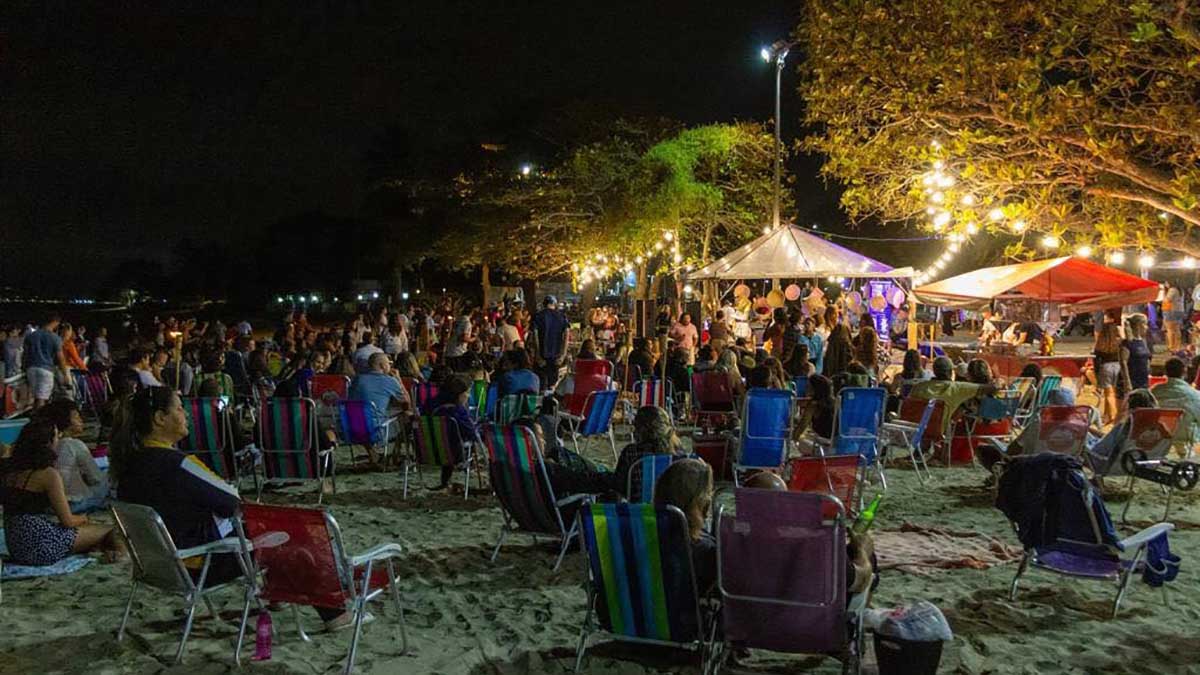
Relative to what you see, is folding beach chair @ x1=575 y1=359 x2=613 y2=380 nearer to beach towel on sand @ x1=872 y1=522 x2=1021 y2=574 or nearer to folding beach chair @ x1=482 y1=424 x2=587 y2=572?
beach towel on sand @ x1=872 y1=522 x2=1021 y2=574

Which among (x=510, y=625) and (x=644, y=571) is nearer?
(x=644, y=571)

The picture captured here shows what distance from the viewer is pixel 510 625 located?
4.55 meters

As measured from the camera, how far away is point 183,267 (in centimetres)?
11450

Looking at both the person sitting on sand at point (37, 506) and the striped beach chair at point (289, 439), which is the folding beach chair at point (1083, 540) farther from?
the person sitting on sand at point (37, 506)

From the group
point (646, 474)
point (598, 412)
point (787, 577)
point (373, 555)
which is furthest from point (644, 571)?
point (598, 412)

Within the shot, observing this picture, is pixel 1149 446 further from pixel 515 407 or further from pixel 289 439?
pixel 289 439

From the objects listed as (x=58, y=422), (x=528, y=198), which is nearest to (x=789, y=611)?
(x=58, y=422)

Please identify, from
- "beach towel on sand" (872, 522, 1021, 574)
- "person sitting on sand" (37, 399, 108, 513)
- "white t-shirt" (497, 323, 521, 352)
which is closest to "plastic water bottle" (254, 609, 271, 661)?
"person sitting on sand" (37, 399, 108, 513)

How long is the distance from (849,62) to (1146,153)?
353 centimetres

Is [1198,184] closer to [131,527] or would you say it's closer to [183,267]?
[131,527]

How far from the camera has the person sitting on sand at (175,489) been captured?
4156 millimetres

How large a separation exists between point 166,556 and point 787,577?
2747 mm

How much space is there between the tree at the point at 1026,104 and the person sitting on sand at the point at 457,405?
5722 mm

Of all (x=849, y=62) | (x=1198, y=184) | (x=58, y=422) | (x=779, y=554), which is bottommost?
(x=779, y=554)
